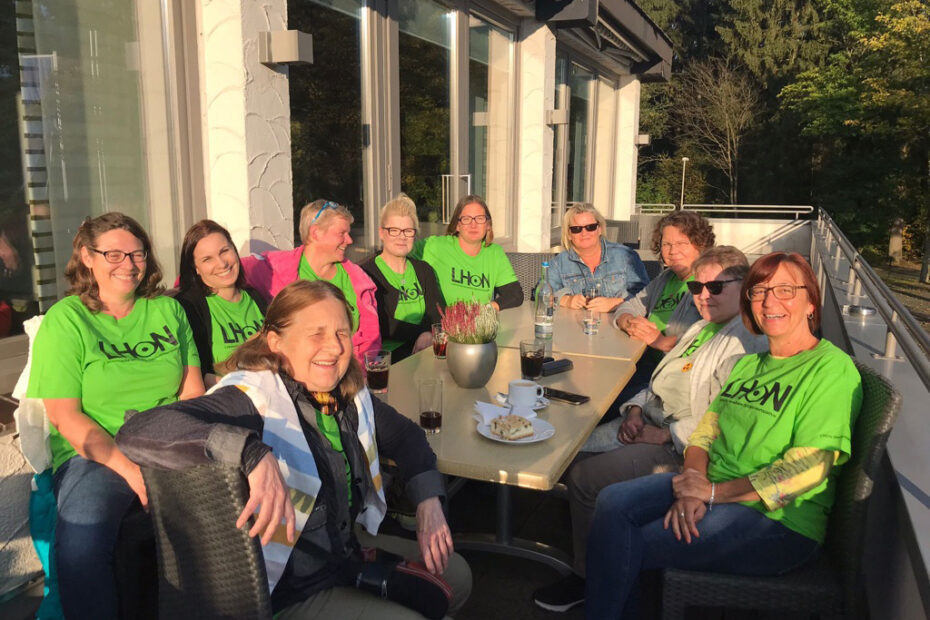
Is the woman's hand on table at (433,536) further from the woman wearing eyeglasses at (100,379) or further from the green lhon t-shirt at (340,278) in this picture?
the green lhon t-shirt at (340,278)

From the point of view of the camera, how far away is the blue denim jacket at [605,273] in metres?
4.36

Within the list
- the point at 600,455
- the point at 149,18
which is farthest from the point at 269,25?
the point at 600,455

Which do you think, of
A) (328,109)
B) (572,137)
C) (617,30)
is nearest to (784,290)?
(328,109)

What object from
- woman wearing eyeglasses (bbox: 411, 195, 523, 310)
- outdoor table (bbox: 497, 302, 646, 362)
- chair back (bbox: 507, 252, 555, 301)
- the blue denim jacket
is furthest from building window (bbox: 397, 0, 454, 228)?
outdoor table (bbox: 497, 302, 646, 362)

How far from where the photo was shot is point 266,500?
1.31m

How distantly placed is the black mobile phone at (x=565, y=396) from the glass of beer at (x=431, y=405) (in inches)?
20.3

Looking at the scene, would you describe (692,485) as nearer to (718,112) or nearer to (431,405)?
(431,405)

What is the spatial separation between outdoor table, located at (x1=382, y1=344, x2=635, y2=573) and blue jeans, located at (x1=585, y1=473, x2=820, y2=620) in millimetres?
226

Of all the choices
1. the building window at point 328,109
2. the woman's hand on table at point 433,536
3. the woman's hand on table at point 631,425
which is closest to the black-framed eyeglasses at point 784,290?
the woman's hand on table at point 631,425

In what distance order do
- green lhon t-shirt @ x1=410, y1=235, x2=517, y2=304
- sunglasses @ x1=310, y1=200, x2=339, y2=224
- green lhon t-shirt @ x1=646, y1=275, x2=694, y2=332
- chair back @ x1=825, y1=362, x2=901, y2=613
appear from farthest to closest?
green lhon t-shirt @ x1=410, y1=235, x2=517, y2=304, green lhon t-shirt @ x1=646, y1=275, x2=694, y2=332, sunglasses @ x1=310, y1=200, x2=339, y2=224, chair back @ x1=825, y1=362, x2=901, y2=613

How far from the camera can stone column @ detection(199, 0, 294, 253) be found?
3.43 metres

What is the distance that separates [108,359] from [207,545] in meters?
1.18

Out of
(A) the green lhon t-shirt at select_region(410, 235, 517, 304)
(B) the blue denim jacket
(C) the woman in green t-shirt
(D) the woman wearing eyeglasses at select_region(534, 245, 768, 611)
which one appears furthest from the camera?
(B) the blue denim jacket

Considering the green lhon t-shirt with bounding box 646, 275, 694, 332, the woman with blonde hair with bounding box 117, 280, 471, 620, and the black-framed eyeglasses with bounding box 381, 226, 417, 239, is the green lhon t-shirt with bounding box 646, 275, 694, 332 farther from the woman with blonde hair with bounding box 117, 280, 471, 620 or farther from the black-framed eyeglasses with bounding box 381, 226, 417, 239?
the woman with blonde hair with bounding box 117, 280, 471, 620
